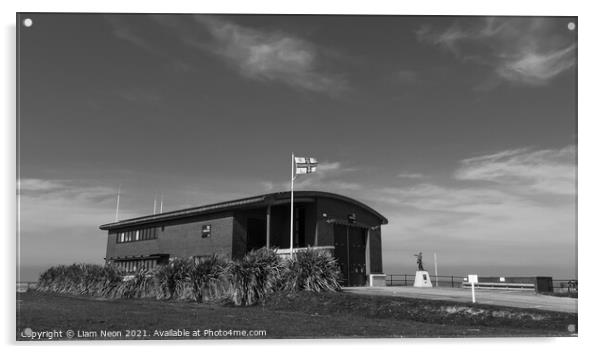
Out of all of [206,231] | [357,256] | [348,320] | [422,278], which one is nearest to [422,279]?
[422,278]

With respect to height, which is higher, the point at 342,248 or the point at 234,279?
the point at 342,248

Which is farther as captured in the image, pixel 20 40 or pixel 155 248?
pixel 155 248

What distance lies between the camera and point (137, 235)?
115ft

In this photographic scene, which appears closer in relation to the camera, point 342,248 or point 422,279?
point 422,279

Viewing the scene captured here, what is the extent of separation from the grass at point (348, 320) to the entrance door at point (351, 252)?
12162 mm

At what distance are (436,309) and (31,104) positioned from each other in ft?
38.7

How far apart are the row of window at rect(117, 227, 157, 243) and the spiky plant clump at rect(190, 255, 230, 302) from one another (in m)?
13.3

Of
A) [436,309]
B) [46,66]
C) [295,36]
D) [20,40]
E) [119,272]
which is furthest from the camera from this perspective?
[119,272]

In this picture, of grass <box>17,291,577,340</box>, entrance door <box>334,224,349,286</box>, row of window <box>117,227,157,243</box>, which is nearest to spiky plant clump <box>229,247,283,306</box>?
grass <box>17,291,577,340</box>

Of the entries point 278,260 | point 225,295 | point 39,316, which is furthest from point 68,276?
point 39,316

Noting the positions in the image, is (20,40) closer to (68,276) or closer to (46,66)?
(46,66)

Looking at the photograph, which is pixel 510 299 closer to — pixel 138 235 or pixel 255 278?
pixel 255 278

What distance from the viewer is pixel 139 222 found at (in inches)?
1351

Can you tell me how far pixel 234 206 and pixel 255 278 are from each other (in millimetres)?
8377
